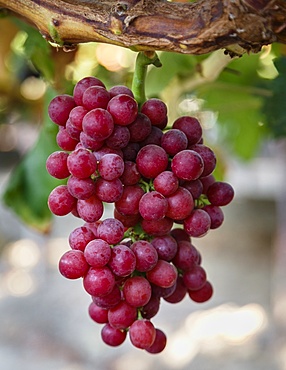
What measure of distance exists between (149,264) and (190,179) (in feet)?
0.21

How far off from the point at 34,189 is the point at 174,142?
49cm

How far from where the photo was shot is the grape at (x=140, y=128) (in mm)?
353

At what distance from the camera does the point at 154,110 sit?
14.3 inches

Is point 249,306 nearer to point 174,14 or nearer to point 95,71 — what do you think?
point 95,71

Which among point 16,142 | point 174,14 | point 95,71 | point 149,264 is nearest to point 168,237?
point 149,264

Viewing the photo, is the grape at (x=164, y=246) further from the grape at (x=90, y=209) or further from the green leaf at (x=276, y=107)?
the green leaf at (x=276, y=107)

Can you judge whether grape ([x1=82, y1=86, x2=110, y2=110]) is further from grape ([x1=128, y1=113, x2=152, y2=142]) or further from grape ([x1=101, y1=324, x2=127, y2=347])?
grape ([x1=101, y1=324, x2=127, y2=347])

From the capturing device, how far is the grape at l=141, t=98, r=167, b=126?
0.36 m

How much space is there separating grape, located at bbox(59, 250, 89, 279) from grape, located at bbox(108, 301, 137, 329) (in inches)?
1.6

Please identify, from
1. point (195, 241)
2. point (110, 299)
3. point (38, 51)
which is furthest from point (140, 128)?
point (195, 241)

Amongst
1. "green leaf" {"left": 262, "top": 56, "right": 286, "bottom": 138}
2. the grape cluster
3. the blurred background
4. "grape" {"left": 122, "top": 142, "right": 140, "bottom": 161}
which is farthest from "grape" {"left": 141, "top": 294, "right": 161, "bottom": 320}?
"green leaf" {"left": 262, "top": 56, "right": 286, "bottom": 138}

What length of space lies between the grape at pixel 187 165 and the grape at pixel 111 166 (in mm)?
38

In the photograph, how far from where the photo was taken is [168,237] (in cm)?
39

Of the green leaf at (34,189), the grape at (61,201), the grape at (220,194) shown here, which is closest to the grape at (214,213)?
the grape at (220,194)
